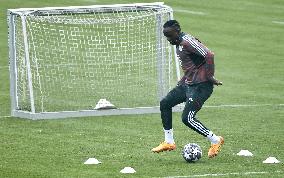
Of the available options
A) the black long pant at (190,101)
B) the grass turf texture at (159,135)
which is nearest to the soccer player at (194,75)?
the black long pant at (190,101)

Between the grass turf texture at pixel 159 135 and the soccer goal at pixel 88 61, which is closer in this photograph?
the grass turf texture at pixel 159 135

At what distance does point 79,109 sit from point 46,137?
3.23m

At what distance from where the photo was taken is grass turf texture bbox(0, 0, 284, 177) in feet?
53.1

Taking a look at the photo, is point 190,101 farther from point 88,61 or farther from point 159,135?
point 88,61

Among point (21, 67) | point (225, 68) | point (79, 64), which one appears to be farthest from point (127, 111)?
point (225, 68)

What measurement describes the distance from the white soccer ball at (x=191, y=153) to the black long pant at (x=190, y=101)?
386 mm

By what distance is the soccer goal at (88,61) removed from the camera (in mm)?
21719

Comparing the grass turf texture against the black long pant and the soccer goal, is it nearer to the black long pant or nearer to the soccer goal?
the black long pant

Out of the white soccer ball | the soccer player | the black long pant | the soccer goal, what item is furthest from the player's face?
the soccer goal

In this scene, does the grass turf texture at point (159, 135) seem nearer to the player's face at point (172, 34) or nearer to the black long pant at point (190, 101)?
the black long pant at point (190, 101)

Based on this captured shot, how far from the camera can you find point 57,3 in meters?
36.4

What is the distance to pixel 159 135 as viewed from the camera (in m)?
19.4

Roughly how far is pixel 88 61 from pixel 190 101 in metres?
9.31

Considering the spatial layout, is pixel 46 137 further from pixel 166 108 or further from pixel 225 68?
pixel 225 68
